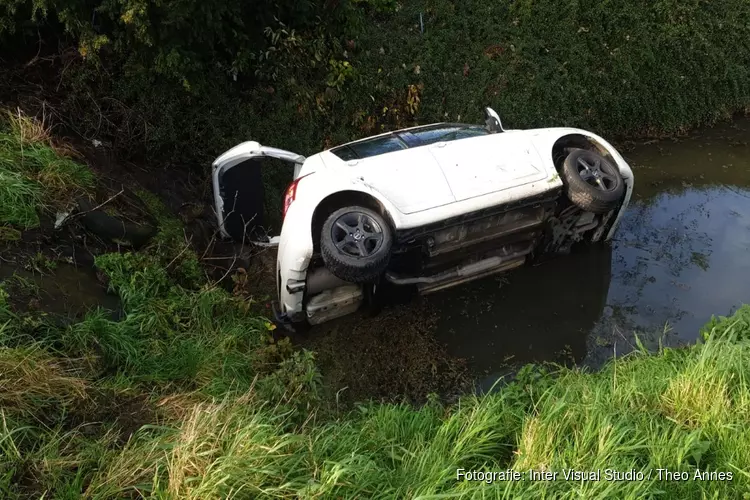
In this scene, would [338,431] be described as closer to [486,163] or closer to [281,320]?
[281,320]

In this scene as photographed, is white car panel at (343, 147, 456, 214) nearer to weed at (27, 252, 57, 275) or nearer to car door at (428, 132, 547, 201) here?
car door at (428, 132, 547, 201)

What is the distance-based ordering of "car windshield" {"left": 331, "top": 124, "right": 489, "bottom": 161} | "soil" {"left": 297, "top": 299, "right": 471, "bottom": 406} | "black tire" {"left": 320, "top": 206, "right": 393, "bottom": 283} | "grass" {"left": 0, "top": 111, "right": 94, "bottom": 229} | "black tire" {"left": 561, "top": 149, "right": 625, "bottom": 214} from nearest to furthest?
"black tire" {"left": 320, "top": 206, "right": 393, "bottom": 283}, "grass" {"left": 0, "top": 111, "right": 94, "bottom": 229}, "soil" {"left": 297, "top": 299, "right": 471, "bottom": 406}, "black tire" {"left": 561, "top": 149, "right": 625, "bottom": 214}, "car windshield" {"left": 331, "top": 124, "right": 489, "bottom": 161}

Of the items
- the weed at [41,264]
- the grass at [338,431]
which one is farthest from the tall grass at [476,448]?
the weed at [41,264]

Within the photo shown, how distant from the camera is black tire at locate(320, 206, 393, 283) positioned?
3803 mm

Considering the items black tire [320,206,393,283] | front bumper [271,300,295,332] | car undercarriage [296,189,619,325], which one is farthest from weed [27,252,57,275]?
black tire [320,206,393,283]

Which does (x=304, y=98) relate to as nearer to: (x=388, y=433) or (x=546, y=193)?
(x=546, y=193)

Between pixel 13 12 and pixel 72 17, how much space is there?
53cm

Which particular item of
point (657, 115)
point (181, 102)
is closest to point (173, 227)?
point (181, 102)

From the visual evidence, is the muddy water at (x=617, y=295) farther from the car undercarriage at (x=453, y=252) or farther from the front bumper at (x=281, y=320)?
the front bumper at (x=281, y=320)

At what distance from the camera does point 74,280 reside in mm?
3996

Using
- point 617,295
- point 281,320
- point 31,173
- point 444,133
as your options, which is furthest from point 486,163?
point 31,173

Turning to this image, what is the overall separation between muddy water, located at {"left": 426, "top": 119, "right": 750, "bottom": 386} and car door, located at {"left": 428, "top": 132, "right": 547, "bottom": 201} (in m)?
1.30

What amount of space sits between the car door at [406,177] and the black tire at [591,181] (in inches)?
46.1

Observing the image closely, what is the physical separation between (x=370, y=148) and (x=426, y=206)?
0.91m
